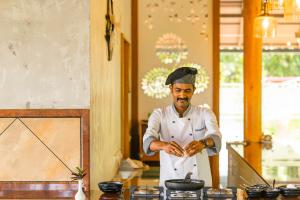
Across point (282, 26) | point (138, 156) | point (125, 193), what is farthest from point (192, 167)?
point (282, 26)

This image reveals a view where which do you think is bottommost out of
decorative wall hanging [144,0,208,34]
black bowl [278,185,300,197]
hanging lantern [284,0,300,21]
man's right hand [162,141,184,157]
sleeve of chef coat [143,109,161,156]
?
black bowl [278,185,300,197]

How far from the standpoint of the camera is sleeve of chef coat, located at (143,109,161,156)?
123 inches

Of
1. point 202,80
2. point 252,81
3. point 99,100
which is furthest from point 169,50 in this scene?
point 99,100

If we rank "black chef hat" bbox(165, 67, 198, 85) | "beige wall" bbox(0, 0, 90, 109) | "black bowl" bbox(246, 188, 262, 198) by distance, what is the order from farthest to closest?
"beige wall" bbox(0, 0, 90, 109), "black chef hat" bbox(165, 67, 198, 85), "black bowl" bbox(246, 188, 262, 198)

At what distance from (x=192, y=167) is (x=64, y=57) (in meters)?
1.08

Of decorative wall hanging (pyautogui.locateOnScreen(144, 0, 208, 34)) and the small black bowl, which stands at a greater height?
decorative wall hanging (pyautogui.locateOnScreen(144, 0, 208, 34))

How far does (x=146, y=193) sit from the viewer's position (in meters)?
2.75

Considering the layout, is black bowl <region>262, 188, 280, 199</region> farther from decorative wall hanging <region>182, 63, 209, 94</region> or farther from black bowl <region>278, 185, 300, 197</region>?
decorative wall hanging <region>182, 63, 209, 94</region>

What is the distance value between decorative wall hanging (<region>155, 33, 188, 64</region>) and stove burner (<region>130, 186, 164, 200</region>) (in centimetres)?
673

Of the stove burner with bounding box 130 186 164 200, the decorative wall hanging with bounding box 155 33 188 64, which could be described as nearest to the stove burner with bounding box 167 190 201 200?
the stove burner with bounding box 130 186 164 200

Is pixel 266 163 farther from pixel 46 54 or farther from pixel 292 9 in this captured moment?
pixel 46 54

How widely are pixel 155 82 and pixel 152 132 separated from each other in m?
6.27

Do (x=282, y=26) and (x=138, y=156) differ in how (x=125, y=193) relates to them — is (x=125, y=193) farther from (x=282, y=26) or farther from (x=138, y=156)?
(x=282, y=26)

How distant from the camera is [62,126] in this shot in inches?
134
